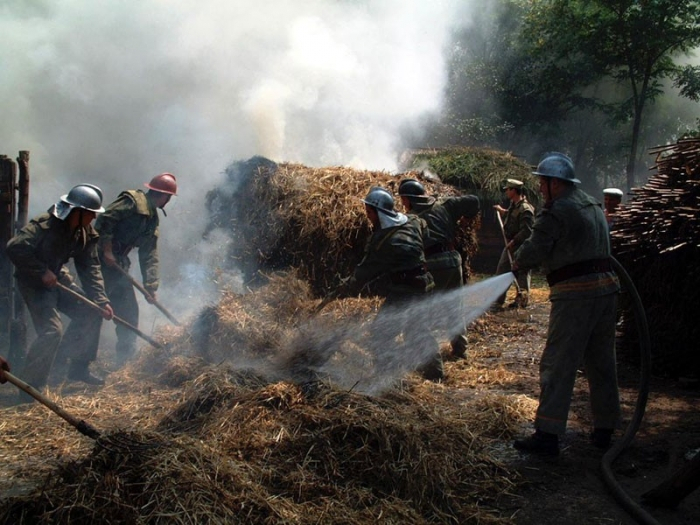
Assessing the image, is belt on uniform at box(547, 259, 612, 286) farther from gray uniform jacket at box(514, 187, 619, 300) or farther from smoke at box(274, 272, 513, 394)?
smoke at box(274, 272, 513, 394)

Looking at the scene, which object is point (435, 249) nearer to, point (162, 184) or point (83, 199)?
point (162, 184)

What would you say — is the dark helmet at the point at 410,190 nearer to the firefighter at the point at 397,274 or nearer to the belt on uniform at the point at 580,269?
the firefighter at the point at 397,274

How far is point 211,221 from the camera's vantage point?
854 centimetres

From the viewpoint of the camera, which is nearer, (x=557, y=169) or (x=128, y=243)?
(x=557, y=169)

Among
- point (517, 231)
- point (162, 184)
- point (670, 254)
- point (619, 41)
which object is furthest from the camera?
point (619, 41)

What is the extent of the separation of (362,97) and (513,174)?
6.87 m

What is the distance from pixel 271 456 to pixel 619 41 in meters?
20.6

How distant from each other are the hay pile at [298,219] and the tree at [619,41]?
594 inches

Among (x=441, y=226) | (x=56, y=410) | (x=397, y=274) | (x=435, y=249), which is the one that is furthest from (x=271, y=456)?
(x=441, y=226)

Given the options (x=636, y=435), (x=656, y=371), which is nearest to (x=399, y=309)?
(x=636, y=435)

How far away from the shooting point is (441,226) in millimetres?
6926

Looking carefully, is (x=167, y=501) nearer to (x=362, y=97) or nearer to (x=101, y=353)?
(x=101, y=353)

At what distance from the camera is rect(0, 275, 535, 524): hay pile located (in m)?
3.03

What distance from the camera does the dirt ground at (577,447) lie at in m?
3.65
